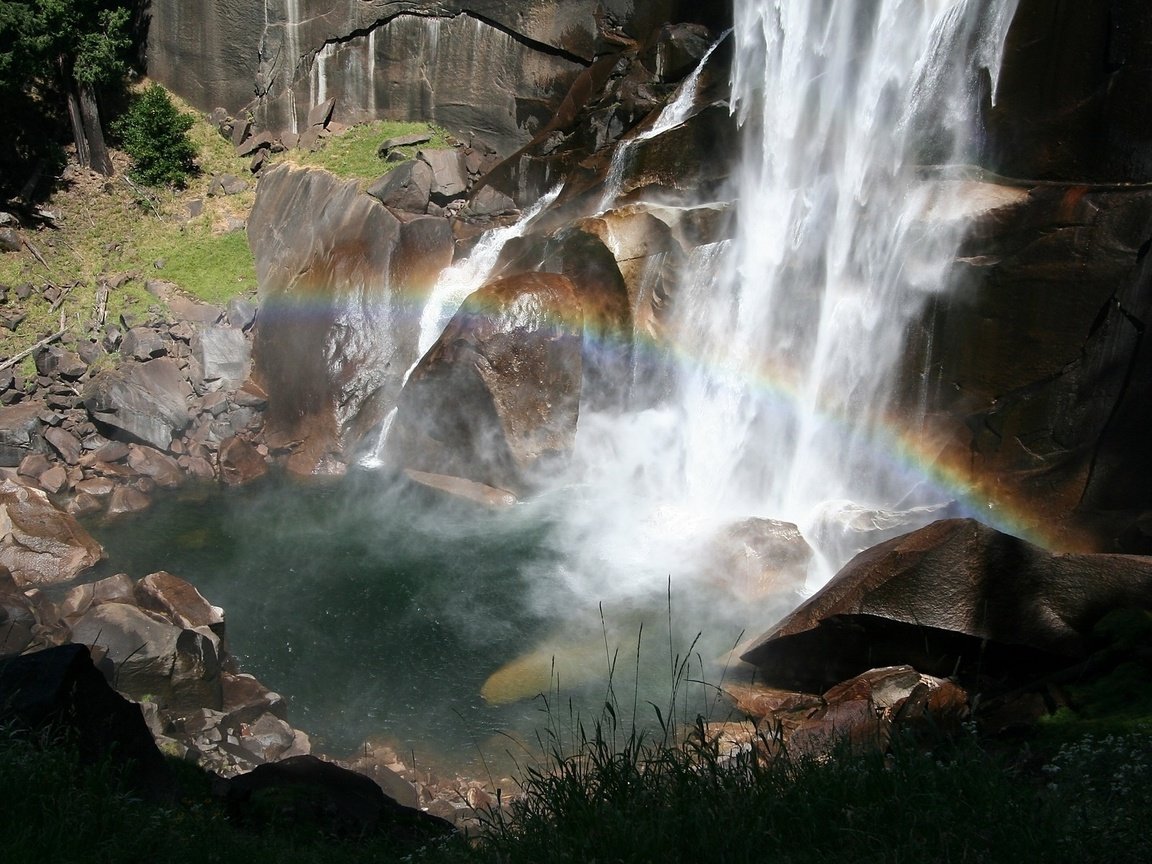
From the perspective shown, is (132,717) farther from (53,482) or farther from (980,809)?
(53,482)

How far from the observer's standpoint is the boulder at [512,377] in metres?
14.1

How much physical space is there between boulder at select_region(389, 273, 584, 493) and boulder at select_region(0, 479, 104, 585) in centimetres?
505

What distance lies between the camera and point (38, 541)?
12.3 metres

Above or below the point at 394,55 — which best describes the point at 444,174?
below

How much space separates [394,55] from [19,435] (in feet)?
39.6

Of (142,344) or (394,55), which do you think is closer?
(142,344)

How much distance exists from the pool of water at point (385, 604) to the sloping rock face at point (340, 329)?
3.86 feet

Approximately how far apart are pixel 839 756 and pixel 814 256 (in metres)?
10.2

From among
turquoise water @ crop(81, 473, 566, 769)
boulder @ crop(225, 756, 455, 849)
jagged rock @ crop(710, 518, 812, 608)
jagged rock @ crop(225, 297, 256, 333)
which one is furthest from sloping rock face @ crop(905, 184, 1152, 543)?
jagged rock @ crop(225, 297, 256, 333)

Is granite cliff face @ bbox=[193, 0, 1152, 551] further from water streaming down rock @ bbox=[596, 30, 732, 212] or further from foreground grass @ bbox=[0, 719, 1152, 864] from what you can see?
foreground grass @ bbox=[0, 719, 1152, 864]

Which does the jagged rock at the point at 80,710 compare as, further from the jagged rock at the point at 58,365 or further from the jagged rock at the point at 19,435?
the jagged rock at the point at 58,365

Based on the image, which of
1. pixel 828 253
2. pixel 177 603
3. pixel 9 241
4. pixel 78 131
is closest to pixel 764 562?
pixel 828 253

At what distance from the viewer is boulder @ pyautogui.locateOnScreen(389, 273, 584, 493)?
14.1 metres

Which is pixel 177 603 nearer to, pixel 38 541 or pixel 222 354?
pixel 38 541
